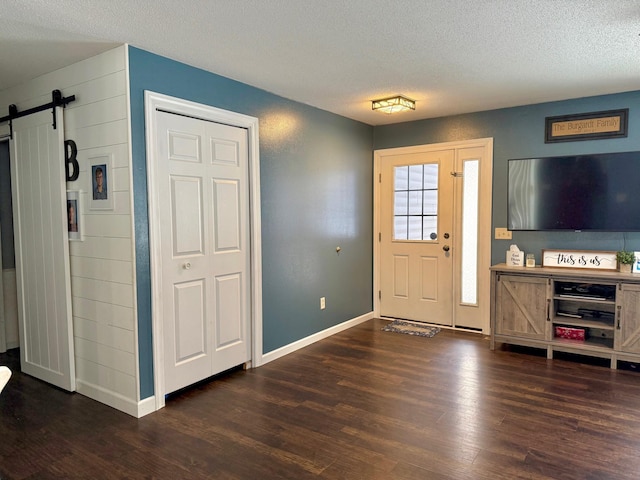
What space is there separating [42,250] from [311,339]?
8.37ft

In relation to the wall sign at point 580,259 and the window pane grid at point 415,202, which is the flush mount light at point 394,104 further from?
the wall sign at point 580,259

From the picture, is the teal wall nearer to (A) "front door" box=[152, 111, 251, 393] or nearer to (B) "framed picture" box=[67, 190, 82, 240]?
(A) "front door" box=[152, 111, 251, 393]

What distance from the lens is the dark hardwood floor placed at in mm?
2336

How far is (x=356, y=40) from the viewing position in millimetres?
2779

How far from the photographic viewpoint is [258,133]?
383cm

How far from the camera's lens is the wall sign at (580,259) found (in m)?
4.05

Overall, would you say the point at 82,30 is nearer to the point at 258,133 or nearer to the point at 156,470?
the point at 258,133

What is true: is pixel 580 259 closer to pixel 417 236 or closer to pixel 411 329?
pixel 417 236

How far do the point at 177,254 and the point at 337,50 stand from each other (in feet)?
5.98

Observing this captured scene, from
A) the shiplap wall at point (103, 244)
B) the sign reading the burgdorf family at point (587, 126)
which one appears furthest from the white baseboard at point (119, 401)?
the sign reading the burgdorf family at point (587, 126)

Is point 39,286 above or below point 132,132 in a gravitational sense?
below

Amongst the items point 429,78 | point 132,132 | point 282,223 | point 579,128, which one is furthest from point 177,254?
point 579,128

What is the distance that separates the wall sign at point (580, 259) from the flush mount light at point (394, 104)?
2.00 m

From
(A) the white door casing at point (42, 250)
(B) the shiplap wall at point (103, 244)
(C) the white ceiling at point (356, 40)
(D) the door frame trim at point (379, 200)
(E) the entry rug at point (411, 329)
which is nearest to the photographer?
(C) the white ceiling at point (356, 40)
